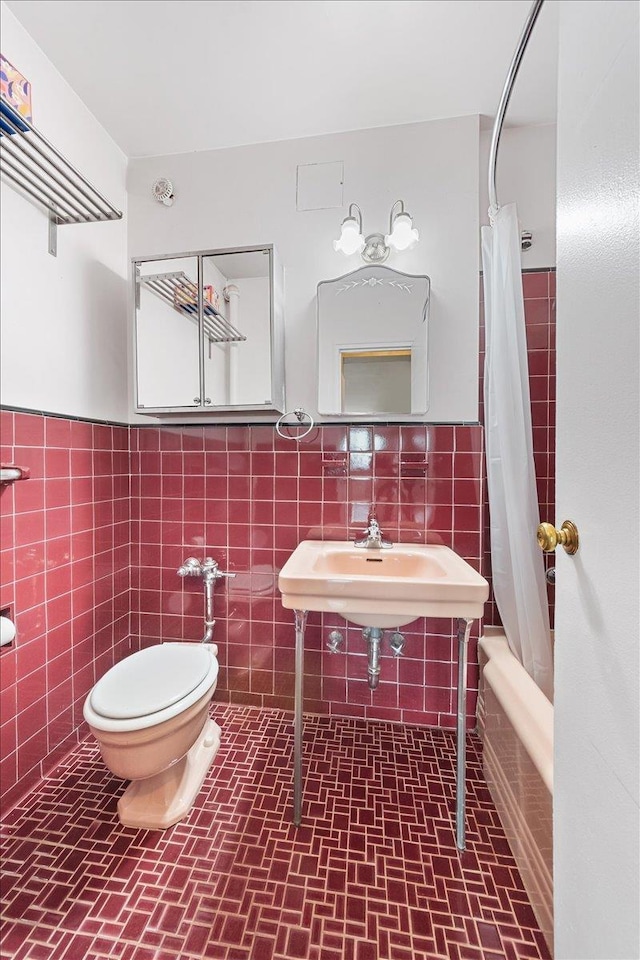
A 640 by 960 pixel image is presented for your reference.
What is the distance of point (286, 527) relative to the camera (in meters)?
1.67

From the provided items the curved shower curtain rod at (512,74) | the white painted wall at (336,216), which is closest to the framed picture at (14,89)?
the white painted wall at (336,216)

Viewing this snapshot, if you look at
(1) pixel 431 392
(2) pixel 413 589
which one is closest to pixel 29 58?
(1) pixel 431 392

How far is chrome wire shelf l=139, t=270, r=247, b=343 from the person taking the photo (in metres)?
1.54

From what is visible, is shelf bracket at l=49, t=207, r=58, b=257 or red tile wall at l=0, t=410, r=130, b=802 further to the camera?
shelf bracket at l=49, t=207, r=58, b=257

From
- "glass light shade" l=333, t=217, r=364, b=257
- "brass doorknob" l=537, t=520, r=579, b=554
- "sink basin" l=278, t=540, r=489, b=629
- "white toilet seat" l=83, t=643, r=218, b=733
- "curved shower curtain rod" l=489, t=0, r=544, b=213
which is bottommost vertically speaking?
"white toilet seat" l=83, t=643, r=218, b=733

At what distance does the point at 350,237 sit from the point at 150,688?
1731 mm

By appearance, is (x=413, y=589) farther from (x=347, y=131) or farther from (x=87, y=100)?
(x=87, y=100)

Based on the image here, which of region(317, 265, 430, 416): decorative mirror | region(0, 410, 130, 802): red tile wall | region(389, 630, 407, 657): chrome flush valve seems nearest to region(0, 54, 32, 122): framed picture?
region(0, 410, 130, 802): red tile wall

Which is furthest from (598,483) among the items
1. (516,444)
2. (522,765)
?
(522,765)

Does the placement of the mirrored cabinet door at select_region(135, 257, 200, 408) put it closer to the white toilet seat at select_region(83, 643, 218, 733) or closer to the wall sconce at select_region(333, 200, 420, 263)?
the wall sconce at select_region(333, 200, 420, 263)

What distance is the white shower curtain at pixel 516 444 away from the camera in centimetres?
129

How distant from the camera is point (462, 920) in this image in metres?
0.96

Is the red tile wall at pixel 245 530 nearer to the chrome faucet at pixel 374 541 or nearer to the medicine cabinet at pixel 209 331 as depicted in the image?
the chrome faucet at pixel 374 541

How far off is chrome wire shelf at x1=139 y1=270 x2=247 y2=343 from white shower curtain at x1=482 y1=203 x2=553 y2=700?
3.11 ft
